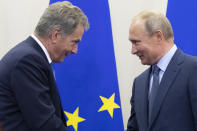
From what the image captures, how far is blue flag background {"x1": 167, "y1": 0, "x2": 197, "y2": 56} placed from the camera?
2480mm

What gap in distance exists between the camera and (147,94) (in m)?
1.81

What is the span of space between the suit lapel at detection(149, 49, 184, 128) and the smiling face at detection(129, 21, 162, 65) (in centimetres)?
12

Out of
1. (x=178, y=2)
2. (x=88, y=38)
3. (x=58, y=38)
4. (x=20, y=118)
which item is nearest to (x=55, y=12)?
(x=58, y=38)

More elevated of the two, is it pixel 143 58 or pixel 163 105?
pixel 143 58

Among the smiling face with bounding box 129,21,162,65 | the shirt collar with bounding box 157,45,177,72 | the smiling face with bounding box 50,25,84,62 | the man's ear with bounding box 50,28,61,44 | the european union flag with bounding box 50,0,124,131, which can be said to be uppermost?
the man's ear with bounding box 50,28,61,44

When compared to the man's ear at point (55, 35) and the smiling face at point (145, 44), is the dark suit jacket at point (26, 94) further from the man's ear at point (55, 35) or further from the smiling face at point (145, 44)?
the smiling face at point (145, 44)

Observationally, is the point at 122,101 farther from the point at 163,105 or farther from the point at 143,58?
the point at 163,105

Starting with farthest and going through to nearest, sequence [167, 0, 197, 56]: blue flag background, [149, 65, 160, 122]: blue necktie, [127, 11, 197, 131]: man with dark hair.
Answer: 1. [167, 0, 197, 56]: blue flag background
2. [149, 65, 160, 122]: blue necktie
3. [127, 11, 197, 131]: man with dark hair

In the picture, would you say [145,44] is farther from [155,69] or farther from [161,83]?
[161,83]

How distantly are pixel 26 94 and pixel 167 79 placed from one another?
0.73 m

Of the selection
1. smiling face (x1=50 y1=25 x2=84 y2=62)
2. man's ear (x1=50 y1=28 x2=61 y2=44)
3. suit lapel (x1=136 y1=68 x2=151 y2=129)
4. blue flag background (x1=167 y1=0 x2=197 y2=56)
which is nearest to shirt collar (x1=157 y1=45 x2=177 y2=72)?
suit lapel (x1=136 y1=68 x2=151 y2=129)

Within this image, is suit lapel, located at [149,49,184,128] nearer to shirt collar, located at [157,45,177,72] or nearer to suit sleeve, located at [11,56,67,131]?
shirt collar, located at [157,45,177,72]

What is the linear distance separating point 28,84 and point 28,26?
1.29 m

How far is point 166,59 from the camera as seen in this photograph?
5.77 feet
